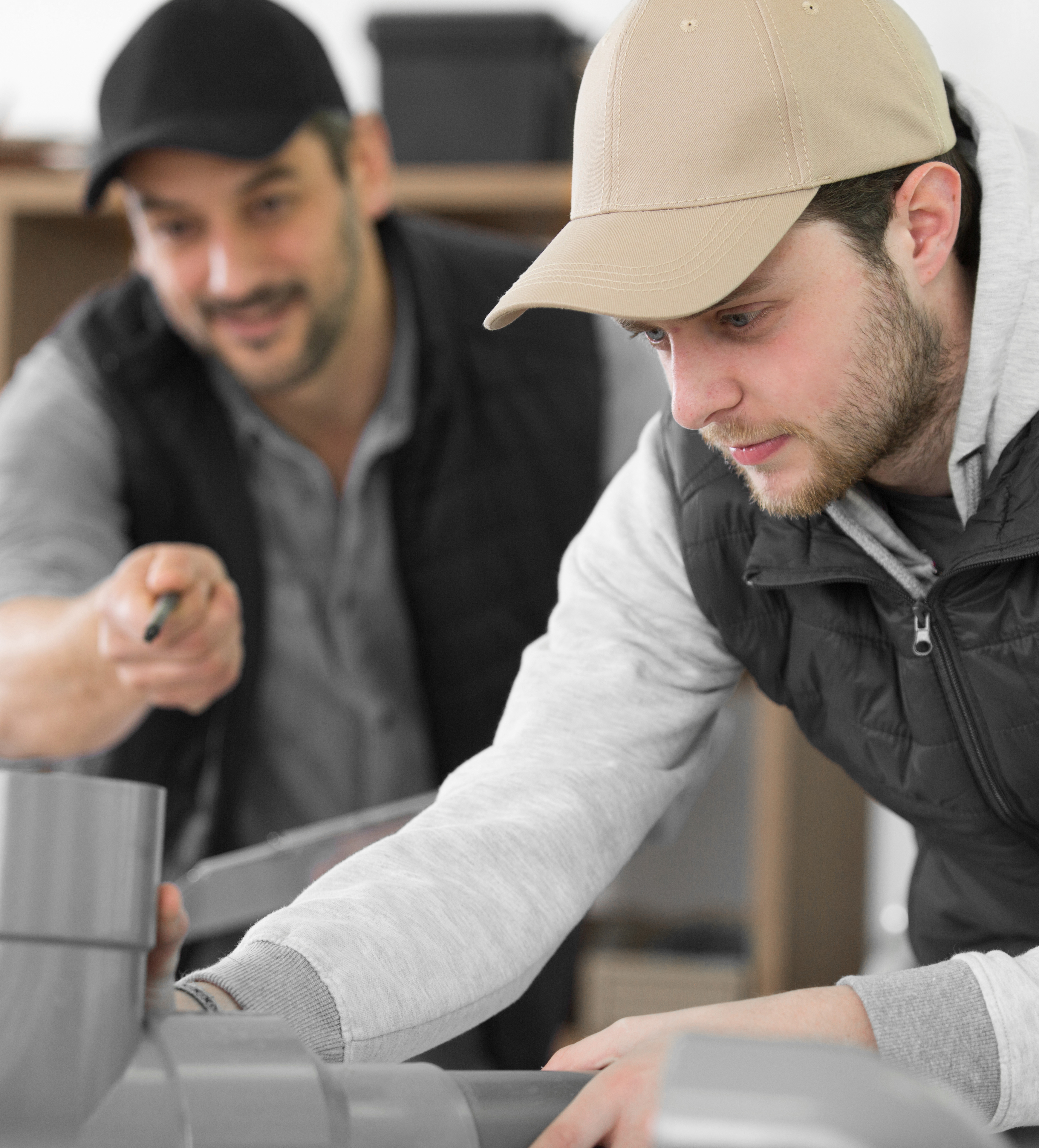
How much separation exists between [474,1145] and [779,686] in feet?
1.68

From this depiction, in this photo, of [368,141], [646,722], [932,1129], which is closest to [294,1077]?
[932,1129]

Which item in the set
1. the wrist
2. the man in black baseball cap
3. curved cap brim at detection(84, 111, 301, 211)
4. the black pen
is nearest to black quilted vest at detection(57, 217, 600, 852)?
the man in black baseball cap

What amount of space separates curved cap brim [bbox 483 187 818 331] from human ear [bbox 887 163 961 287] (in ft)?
0.28

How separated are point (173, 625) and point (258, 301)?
0.46 metres

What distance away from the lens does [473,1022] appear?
826mm

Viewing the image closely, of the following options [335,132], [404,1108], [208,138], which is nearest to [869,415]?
[404,1108]

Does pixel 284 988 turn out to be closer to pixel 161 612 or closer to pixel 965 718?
pixel 965 718

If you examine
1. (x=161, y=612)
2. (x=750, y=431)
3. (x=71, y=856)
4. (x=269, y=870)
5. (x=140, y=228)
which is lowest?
(x=269, y=870)

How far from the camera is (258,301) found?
1618 millimetres

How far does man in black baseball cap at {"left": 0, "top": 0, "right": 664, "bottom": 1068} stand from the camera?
1.57 m

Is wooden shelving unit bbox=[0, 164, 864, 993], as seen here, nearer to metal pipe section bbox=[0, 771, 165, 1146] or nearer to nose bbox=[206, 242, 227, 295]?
nose bbox=[206, 242, 227, 295]

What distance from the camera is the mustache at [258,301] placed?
63.4 inches

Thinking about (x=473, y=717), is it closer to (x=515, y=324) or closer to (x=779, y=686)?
(x=515, y=324)

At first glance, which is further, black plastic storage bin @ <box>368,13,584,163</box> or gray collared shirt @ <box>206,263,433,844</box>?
black plastic storage bin @ <box>368,13,584,163</box>
